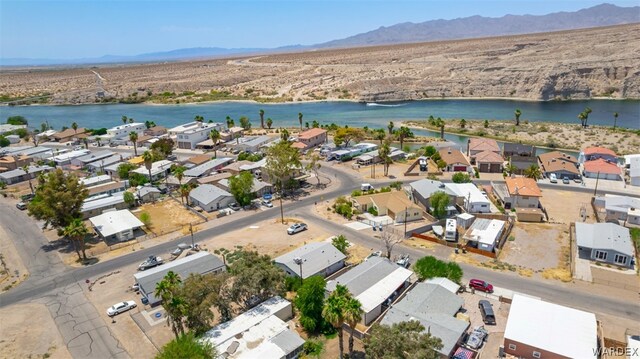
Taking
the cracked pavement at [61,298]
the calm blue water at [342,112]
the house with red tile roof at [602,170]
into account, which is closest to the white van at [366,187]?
the house with red tile roof at [602,170]

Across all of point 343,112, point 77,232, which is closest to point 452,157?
point 77,232

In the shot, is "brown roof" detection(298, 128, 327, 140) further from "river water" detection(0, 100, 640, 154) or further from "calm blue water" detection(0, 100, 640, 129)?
"river water" detection(0, 100, 640, 154)

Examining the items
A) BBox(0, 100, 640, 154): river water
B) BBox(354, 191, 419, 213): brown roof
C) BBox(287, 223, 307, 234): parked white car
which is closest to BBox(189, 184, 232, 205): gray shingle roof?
BBox(287, 223, 307, 234): parked white car

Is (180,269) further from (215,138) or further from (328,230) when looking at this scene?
(215,138)

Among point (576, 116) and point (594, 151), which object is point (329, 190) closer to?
point (594, 151)

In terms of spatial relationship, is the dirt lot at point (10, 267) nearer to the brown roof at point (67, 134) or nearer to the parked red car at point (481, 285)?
the parked red car at point (481, 285)

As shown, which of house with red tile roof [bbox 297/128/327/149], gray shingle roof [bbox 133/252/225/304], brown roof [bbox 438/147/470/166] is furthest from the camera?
house with red tile roof [bbox 297/128/327/149]
